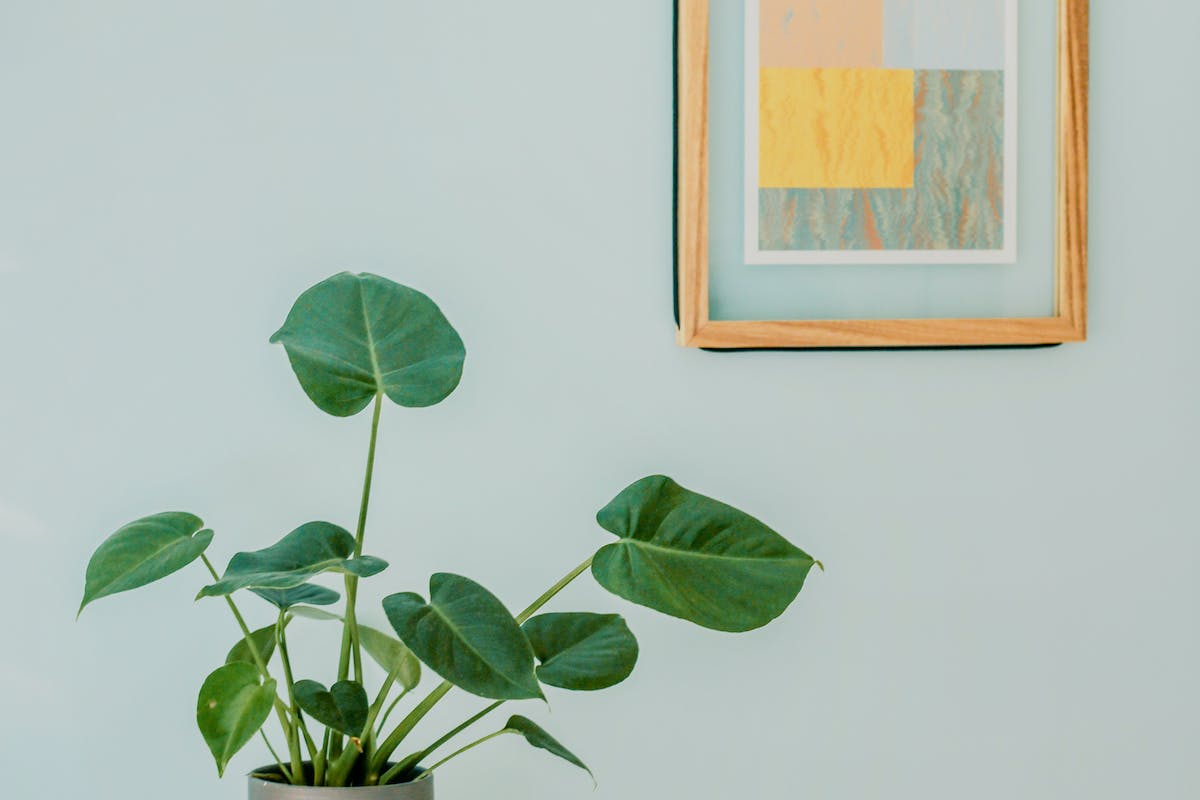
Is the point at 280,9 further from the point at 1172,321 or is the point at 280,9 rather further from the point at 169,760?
the point at 1172,321

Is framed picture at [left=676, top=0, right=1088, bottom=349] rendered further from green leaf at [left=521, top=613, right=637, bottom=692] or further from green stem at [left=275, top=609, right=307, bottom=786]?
green stem at [left=275, top=609, right=307, bottom=786]

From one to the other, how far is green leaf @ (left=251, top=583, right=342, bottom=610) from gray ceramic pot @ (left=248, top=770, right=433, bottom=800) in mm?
130

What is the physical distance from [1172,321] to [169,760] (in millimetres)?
1021

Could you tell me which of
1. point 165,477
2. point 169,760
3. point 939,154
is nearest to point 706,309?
point 939,154

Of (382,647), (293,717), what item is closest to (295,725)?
(293,717)

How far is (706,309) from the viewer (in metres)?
1.05

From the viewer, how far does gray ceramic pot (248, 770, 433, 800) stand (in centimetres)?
80

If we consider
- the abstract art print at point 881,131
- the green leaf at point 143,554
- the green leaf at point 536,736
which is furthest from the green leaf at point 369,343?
the abstract art print at point 881,131

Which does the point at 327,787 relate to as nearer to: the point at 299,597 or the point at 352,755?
the point at 352,755

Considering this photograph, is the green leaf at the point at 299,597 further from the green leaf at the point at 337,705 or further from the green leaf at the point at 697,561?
the green leaf at the point at 697,561

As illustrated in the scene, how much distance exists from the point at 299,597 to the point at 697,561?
1.02ft

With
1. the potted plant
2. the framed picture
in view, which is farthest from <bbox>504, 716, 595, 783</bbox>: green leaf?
the framed picture

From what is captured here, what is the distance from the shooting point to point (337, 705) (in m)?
0.80

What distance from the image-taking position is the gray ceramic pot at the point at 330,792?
796 mm
